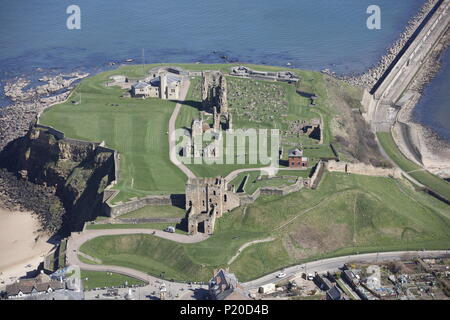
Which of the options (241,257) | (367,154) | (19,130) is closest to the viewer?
(241,257)

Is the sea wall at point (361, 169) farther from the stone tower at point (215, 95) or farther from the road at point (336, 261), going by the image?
the stone tower at point (215, 95)

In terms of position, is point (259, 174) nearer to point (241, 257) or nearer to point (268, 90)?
point (241, 257)

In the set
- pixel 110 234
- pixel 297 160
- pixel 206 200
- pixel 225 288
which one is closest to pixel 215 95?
pixel 297 160

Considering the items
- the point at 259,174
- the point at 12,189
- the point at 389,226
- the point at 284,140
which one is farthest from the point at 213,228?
the point at 12,189

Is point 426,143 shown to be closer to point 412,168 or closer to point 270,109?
point 412,168

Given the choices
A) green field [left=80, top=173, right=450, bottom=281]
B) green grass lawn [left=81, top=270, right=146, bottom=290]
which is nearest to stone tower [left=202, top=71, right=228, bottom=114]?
green field [left=80, top=173, right=450, bottom=281]

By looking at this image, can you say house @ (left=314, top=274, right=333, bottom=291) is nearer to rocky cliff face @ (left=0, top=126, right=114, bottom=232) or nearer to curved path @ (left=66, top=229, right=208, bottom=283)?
curved path @ (left=66, top=229, right=208, bottom=283)
